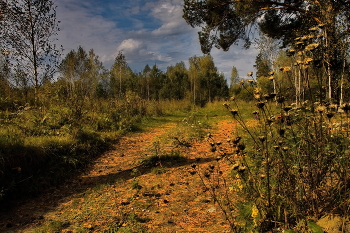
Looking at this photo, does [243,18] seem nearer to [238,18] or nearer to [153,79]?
[238,18]

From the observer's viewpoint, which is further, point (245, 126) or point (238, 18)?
point (238, 18)

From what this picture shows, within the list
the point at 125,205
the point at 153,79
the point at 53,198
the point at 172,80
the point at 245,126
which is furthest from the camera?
the point at 153,79

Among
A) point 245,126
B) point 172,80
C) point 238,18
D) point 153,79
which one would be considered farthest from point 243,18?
point 153,79

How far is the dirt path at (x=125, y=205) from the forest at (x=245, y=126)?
0.15 m

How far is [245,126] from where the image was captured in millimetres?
2014

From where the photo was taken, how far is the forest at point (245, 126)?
1.75 m

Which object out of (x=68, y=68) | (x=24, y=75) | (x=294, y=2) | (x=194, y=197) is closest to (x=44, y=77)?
(x=24, y=75)

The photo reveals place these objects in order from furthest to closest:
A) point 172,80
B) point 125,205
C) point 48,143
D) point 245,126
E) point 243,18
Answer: point 172,80 < point 243,18 < point 48,143 < point 125,205 < point 245,126

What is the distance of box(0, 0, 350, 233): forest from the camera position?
1.75 metres

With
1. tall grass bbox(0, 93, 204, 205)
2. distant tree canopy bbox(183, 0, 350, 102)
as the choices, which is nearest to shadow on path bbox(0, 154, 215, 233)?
tall grass bbox(0, 93, 204, 205)

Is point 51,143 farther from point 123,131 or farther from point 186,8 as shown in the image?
point 186,8

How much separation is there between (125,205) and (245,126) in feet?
6.66

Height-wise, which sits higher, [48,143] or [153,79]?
[153,79]

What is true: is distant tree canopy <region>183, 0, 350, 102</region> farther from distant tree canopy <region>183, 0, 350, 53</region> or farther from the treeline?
Result: the treeline
